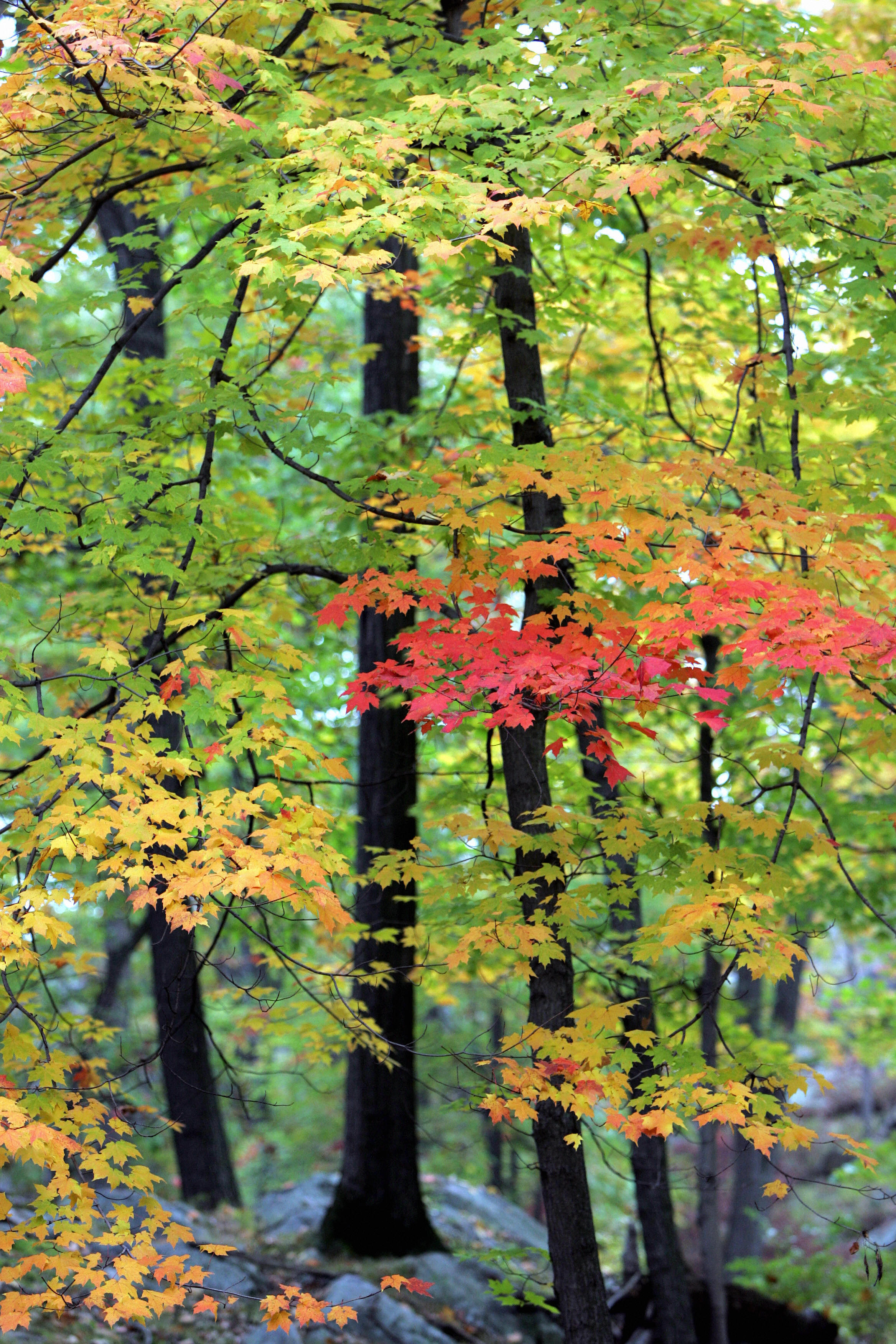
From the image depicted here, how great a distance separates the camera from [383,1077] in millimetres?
8695

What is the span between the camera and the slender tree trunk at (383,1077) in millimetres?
8617

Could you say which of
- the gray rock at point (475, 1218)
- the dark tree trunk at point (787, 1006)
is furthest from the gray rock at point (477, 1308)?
the dark tree trunk at point (787, 1006)

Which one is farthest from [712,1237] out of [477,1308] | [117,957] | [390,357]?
[390,357]

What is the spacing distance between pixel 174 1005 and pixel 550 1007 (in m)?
2.21

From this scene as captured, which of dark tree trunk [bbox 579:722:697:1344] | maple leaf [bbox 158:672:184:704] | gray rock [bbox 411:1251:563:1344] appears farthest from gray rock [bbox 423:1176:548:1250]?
maple leaf [bbox 158:672:184:704]

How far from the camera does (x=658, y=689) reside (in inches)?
172

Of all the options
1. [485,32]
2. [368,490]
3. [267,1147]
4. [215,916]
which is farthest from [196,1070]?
[267,1147]

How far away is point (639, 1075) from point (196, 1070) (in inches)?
195

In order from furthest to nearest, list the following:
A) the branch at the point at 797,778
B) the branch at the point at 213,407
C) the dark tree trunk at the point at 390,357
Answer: the dark tree trunk at the point at 390,357 < the branch at the point at 213,407 < the branch at the point at 797,778

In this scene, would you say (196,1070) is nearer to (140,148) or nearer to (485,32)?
(140,148)

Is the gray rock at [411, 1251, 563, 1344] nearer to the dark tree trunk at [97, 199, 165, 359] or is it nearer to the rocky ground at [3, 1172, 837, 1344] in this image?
the rocky ground at [3, 1172, 837, 1344]

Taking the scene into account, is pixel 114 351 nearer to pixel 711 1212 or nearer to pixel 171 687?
pixel 171 687

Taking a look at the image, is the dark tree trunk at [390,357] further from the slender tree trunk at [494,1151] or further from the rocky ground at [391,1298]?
the slender tree trunk at [494,1151]

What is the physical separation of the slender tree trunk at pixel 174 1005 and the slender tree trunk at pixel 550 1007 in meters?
2.08
